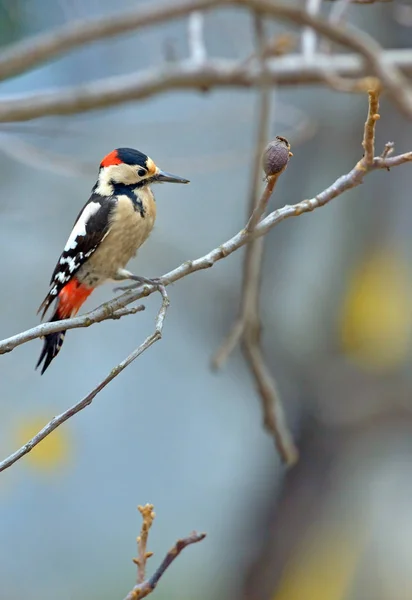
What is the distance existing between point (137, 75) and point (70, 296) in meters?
1.71

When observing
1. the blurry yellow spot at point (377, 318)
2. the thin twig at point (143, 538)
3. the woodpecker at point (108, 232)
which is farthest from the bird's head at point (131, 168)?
the blurry yellow spot at point (377, 318)

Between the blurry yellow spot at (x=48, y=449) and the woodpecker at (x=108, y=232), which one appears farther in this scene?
the blurry yellow spot at (x=48, y=449)

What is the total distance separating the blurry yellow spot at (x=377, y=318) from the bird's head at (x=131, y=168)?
312 cm

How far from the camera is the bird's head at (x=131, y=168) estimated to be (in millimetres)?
1094

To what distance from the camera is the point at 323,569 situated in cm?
393

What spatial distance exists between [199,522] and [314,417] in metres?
0.91

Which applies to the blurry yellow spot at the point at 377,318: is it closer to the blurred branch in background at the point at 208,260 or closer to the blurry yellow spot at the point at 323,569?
the blurry yellow spot at the point at 323,569

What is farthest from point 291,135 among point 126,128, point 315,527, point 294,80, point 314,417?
point 315,527

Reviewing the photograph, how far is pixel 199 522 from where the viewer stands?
4.34m

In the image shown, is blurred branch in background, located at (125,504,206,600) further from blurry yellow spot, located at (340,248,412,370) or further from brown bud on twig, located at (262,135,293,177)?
blurry yellow spot, located at (340,248,412,370)

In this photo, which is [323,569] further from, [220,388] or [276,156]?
[276,156]

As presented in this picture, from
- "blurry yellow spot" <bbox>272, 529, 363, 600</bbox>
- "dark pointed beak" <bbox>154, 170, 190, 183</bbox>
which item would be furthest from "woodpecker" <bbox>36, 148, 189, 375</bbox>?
"blurry yellow spot" <bbox>272, 529, 363, 600</bbox>

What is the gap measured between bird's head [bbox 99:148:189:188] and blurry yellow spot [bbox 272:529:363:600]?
3.01m

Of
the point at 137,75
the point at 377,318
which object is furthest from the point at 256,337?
the point at 377,318
